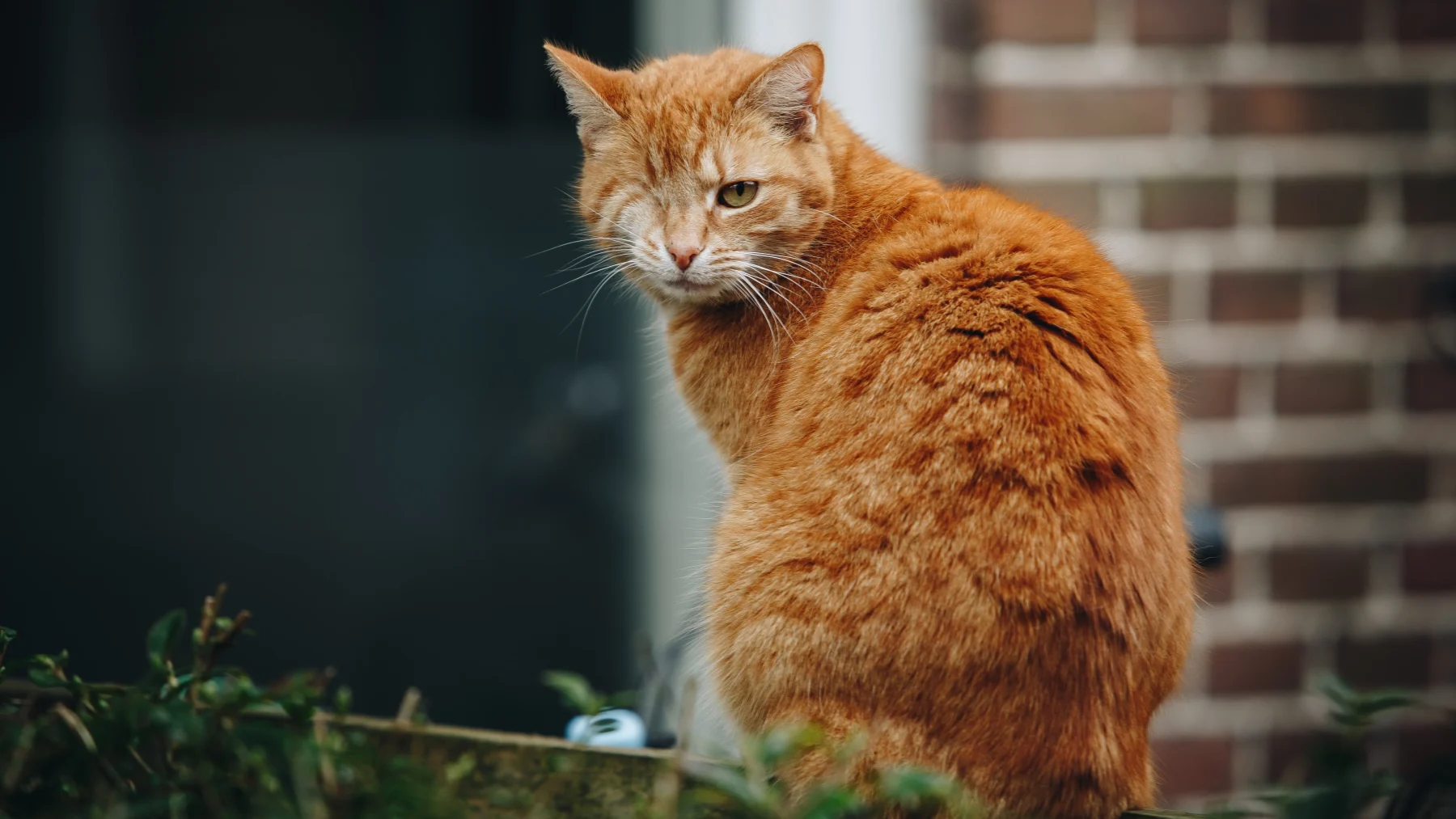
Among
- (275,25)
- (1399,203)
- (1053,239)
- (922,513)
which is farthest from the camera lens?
(275,25)

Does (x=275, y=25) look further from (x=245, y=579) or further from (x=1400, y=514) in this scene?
(x=1400, y=514)

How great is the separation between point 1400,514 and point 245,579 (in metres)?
2.00

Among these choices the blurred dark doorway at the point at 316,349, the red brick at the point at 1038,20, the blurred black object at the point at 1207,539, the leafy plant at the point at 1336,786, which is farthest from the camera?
the blurred dark doorway at the point at 316,349

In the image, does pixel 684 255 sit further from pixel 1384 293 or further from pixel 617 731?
pixel 1384 293

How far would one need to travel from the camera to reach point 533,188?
2076mm

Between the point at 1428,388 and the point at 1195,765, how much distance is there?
28.3 inches

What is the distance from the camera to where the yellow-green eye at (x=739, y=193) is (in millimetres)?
1299

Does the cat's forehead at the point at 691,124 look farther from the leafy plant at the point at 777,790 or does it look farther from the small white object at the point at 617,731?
the leafy plant at the point at 777,790

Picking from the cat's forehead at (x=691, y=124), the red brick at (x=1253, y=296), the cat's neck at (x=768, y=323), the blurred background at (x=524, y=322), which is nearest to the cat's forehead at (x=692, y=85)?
the cat's forehead at (x=691, y=124)

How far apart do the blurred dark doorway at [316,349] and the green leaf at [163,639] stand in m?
1.27

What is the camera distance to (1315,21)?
5.92ft

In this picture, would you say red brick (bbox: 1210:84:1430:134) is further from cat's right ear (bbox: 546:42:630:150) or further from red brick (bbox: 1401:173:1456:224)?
cat's right ear (bbox: 546:42:630:150)

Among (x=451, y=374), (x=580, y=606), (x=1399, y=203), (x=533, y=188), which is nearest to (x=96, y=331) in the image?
(x=451, y=374)

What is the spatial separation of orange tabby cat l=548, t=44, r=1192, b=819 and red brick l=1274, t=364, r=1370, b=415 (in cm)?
84
